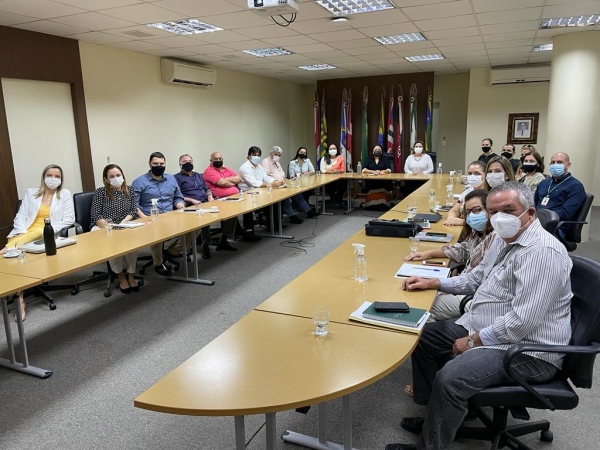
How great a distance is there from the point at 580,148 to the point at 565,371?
5.07m

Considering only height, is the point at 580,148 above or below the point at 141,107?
below

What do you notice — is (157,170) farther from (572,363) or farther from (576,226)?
(572,363)

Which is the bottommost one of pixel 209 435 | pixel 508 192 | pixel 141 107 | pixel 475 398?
pixel 209 435

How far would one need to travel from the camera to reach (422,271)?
2471 mm

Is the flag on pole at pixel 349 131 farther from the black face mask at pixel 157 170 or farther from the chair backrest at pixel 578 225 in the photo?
the chair backrest at pixel 578 225

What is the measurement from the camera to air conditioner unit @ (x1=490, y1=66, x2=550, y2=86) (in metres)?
8.38

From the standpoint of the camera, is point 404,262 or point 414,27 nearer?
point 404,262

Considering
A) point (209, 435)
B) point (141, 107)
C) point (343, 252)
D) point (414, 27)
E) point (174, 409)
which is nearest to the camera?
point (174, 409)

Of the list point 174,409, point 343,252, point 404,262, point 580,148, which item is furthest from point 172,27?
point 580,148

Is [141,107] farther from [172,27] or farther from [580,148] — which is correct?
[580,148]

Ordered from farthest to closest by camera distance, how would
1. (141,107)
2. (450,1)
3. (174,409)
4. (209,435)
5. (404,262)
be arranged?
(141,107), (450,1), (404,262), (209,435), (174,409)

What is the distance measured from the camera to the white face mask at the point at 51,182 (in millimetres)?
3955

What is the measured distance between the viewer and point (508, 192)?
6.22 ft

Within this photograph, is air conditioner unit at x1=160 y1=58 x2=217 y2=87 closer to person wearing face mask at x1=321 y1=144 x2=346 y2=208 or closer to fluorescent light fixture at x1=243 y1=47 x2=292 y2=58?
fluorescent light fixture at x1=243 y1=47 x2=292 y2=58
